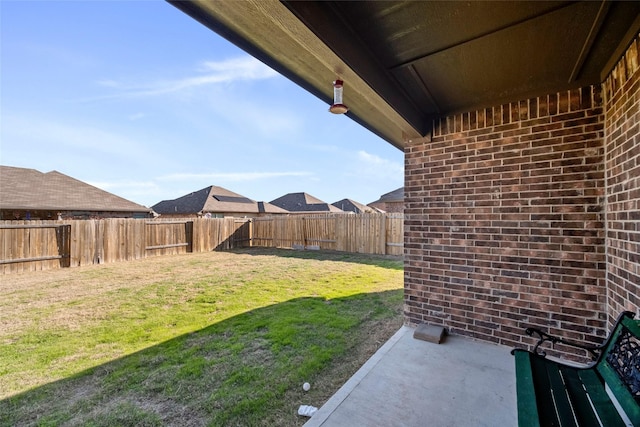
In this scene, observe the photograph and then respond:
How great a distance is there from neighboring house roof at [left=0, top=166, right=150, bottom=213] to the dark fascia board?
49.4 ft

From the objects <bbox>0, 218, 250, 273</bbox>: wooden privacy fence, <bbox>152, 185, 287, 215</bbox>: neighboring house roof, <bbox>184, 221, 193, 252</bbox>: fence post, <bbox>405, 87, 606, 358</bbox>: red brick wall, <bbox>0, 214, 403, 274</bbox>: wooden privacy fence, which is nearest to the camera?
<bbox>405, 87, 606, 358</bbox>: red brick wall

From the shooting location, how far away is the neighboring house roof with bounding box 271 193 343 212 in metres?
28.4

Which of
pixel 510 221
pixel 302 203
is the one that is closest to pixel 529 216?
pixel 510 221

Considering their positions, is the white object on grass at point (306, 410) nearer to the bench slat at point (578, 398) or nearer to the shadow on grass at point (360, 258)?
the bench slat at point (578, 398)

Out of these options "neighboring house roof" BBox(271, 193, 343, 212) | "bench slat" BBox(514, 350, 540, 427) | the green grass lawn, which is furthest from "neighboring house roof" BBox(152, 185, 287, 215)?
"bench slat" BBox(514, 350, 540, 427)

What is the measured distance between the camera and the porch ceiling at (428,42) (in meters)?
1.46

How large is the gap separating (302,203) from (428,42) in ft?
92.5

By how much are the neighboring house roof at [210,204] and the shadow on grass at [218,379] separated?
19.4 meters

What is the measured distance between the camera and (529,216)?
2.67 m

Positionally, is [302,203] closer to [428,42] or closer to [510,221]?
[510,221]

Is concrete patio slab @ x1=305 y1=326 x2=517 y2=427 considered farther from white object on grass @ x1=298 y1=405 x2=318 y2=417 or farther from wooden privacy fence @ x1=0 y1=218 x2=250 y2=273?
wooden privacy fence @ x1=0 y1=218 x2=250 y2=273

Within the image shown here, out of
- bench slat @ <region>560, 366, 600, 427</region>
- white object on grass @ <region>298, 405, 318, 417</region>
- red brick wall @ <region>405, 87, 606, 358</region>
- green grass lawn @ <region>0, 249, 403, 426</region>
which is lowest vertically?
green grass lawn @ <region>0, 249, 403, 426</region>

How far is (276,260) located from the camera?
9.84 metres

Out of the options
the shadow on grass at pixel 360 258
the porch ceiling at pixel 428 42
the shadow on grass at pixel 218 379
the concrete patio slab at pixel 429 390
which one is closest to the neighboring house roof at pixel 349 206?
the shadow on grass at pixel 360 258
